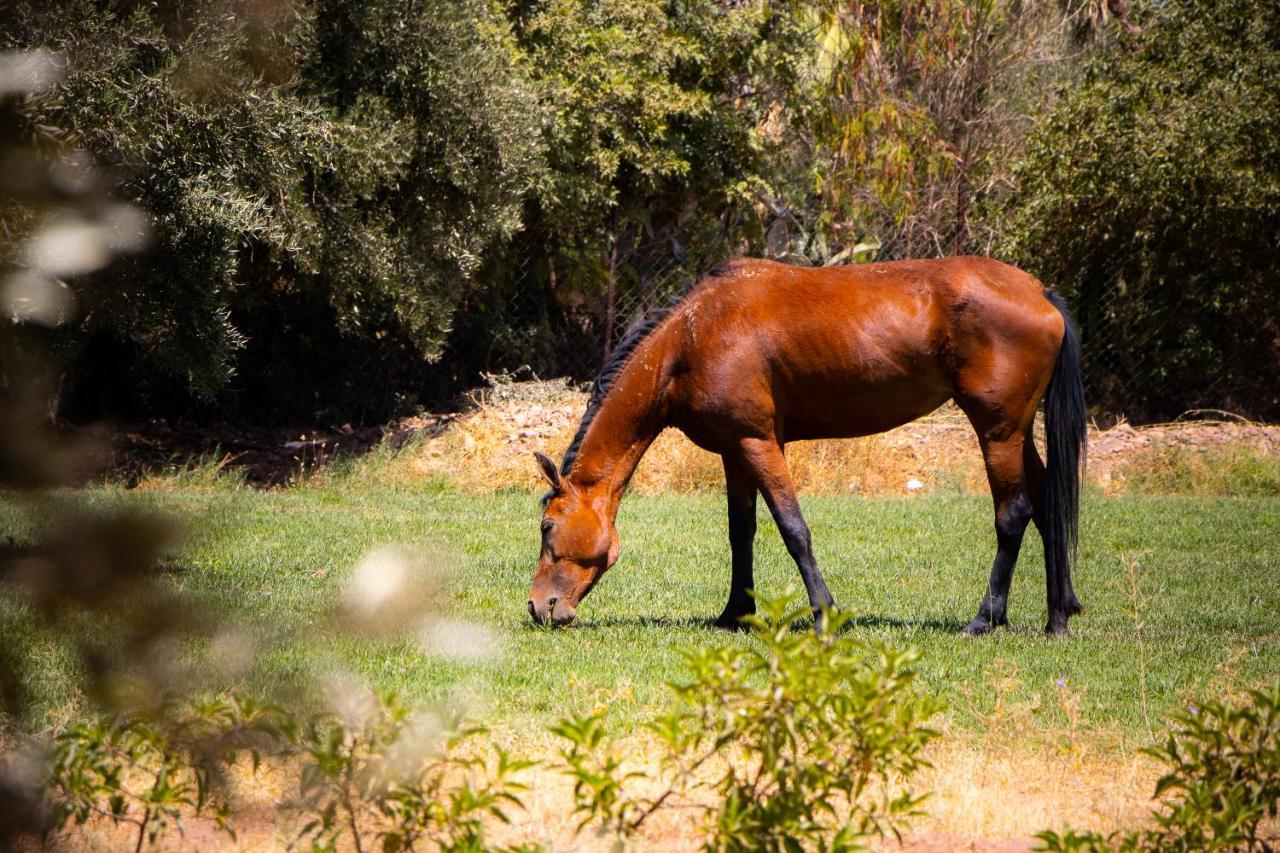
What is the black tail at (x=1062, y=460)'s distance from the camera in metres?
Answer: 7.70

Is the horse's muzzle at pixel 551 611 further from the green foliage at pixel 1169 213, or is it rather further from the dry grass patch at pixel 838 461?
the green foliage at pixel 1169 213

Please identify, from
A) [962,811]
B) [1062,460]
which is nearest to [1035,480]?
[1062,460]

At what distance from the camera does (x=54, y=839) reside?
359 cm

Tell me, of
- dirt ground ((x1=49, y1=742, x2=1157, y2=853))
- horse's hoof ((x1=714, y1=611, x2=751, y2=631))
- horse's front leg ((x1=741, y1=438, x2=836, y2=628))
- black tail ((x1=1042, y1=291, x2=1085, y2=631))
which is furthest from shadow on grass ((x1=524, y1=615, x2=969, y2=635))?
dirt ground ((x1=49, y1=742, x2=1157, y2=853))

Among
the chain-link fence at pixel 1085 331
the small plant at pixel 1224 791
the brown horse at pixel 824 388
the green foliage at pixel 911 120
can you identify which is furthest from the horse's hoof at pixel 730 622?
the green foliage at pixel 911 120

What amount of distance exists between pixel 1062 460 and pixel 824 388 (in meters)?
1.45

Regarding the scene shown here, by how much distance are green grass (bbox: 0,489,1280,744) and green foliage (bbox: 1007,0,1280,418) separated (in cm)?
445

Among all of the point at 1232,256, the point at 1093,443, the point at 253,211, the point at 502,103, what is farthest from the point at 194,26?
the point at 1232,256

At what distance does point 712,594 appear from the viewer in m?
9.23

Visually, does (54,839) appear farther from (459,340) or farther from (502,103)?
(459,340)

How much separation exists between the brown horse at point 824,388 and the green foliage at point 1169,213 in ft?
36.0

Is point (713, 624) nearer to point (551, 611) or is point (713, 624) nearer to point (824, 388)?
point (551, 611)

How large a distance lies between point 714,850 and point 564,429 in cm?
1246

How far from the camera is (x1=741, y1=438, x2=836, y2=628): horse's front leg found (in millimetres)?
7648
